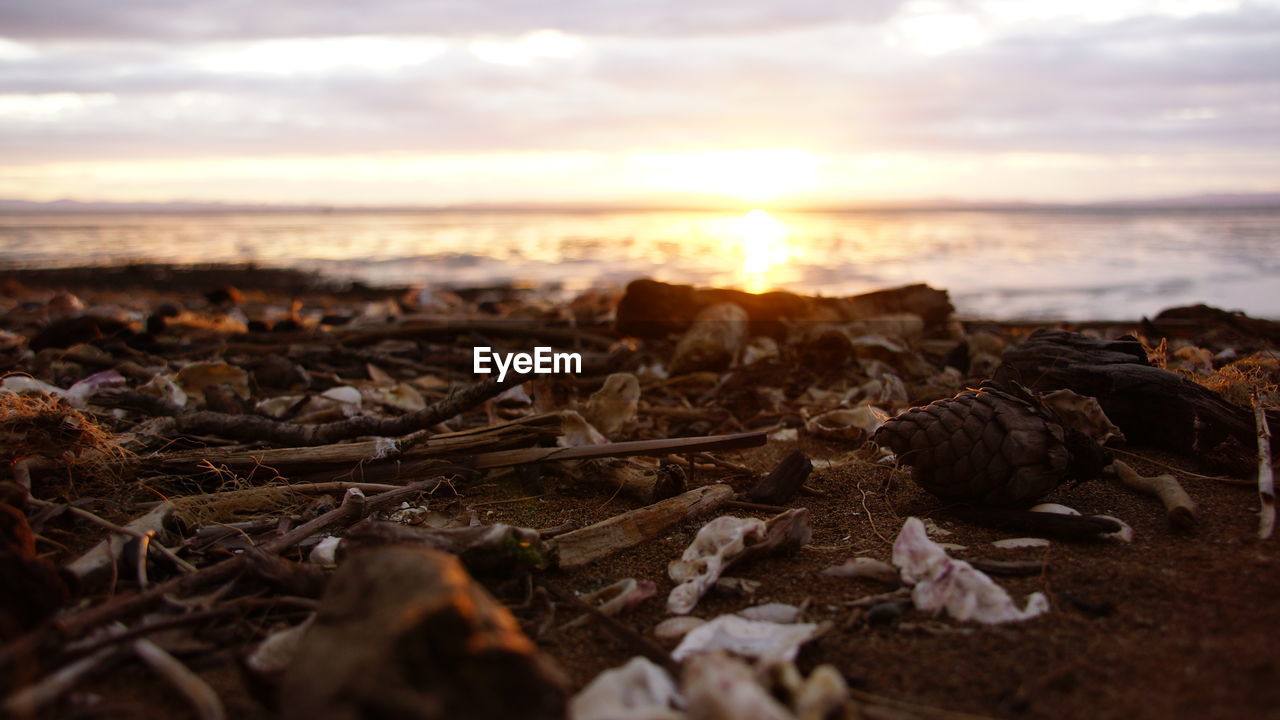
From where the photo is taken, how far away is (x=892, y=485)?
3143 mm

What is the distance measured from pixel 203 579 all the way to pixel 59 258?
32.2 meters

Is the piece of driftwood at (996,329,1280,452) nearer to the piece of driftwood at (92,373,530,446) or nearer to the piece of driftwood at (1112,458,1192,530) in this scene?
the piece of driftwood at (1112,458,1192,530)

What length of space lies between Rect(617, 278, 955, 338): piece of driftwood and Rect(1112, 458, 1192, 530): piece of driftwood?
356 centimetres

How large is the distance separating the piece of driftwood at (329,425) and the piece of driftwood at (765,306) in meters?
3.11

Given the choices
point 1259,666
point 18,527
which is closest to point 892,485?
point 1259,666

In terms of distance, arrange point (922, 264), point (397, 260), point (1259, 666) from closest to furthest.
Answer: point (1259, 666)
point (922, 264)
point (397, 260)

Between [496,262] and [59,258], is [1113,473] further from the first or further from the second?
[59,258]

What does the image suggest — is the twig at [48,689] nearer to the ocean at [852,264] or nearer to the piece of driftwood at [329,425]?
the piece of driftwood at [329,425]

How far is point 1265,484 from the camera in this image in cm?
246

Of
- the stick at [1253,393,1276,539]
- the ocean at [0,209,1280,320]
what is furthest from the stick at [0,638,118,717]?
the ocean at [0,209,1280,320]

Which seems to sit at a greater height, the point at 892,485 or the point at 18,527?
the point at 18,527

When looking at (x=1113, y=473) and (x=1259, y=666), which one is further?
(x=1113, y=473)

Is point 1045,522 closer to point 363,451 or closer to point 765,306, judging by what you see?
point 363,451

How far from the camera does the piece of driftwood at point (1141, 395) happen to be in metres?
3.04
